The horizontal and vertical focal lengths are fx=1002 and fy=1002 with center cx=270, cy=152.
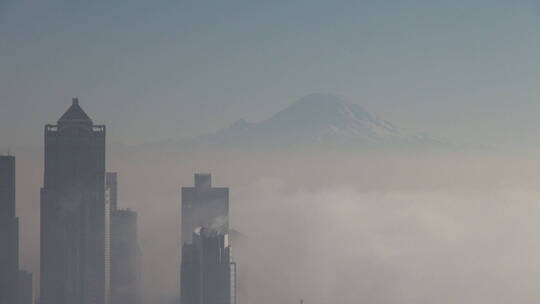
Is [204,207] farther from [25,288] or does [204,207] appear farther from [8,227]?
[25,288]

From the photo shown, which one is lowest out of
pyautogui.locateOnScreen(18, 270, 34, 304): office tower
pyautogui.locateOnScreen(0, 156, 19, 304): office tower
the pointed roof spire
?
pyautogui.locateOnScreen(18, 270, 34, 304): office tower

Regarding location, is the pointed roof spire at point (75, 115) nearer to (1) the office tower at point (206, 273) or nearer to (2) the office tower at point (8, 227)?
(2) the office tower at point (8, 227)

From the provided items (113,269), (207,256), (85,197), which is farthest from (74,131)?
(207,256)

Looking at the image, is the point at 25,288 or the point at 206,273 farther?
the point at 25,288

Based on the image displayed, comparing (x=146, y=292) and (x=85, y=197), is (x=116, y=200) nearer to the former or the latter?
(x=85, y=197)

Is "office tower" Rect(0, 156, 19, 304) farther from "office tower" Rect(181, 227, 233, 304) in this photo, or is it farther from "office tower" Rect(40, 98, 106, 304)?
"office tower" Rect(181, 227, 233, 304)

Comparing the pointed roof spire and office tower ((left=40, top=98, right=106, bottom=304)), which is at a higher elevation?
the pointed roof spire

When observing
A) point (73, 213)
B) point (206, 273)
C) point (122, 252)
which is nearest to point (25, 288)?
point (73, 213)

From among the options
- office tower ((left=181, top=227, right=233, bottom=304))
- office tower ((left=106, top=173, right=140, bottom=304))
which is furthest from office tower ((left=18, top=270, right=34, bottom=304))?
office tower ((left=181, top=227, right=233, bottom=304))
